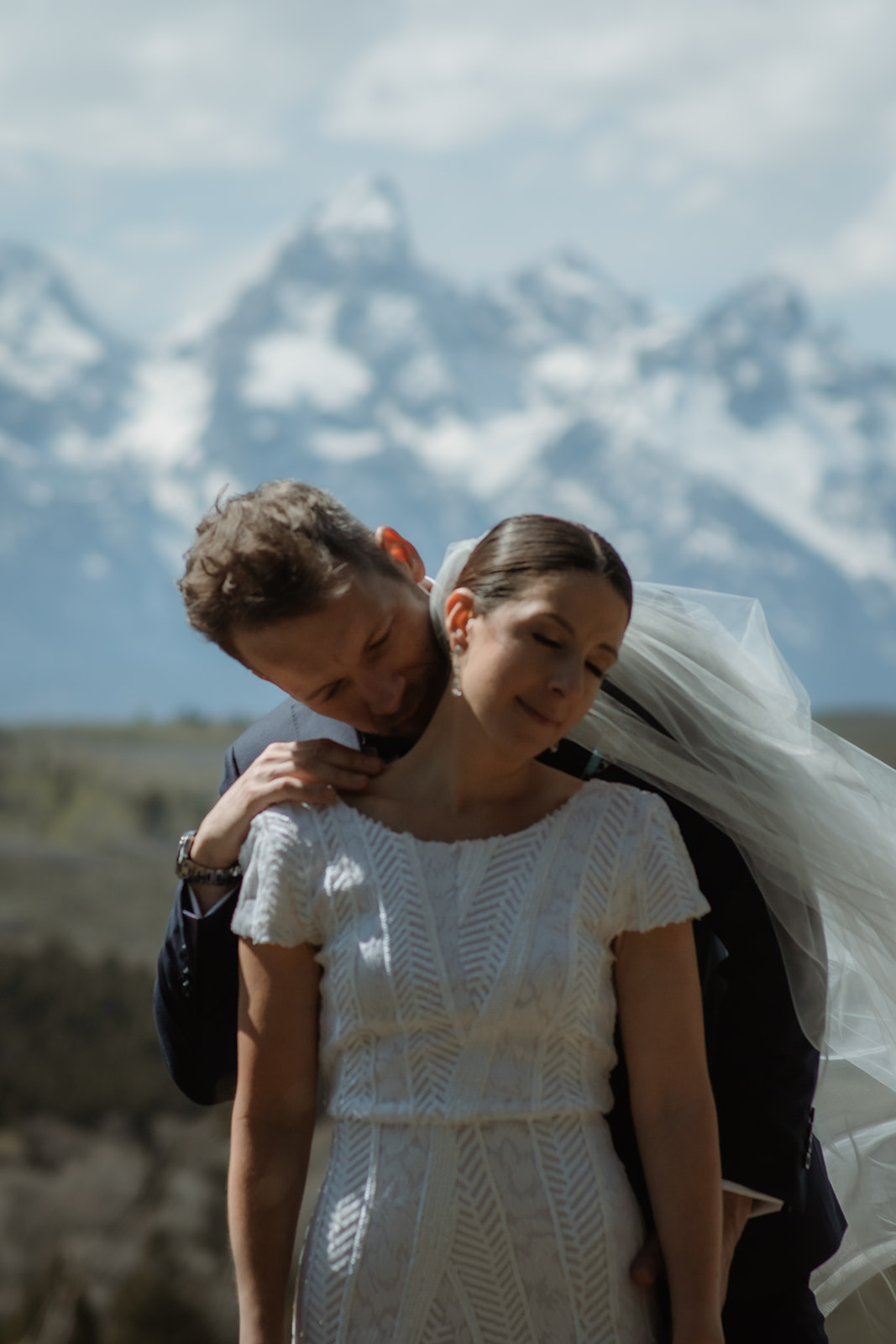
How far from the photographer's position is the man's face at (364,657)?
1.68 meters

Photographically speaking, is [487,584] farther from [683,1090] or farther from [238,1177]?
[238,1177]

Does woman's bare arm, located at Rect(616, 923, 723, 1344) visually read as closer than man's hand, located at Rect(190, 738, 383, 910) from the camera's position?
Yes

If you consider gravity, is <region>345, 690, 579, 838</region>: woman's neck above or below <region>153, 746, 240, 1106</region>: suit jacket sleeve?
above

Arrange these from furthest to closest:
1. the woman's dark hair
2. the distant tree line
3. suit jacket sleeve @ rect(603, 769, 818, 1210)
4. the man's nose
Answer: the distant tree line < the man's nose < suit jacket sleeve @ rect(603, 769, 818, 1210) < the woman's dark hair

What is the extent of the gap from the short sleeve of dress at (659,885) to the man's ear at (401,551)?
56 centimetres

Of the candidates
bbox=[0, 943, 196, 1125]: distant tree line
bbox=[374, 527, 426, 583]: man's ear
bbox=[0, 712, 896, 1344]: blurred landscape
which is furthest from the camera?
bbox=[0, 943, 196, 1125]: distant tree line

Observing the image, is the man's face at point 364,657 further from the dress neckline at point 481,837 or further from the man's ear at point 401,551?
the dress neckline at point 481,837

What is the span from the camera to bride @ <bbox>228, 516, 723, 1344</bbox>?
138 centimetres

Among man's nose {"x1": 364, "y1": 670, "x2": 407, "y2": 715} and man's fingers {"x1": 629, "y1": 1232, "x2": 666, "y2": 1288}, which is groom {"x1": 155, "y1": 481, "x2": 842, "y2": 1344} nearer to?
man's nose {"x1": 364, "y1": 670, "x2": 407, "y2": 715}

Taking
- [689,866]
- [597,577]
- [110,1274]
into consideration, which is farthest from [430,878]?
[110,1274]

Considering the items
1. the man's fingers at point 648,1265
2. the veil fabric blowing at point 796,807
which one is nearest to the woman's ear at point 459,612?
the veil fabric blowing at point 796,807

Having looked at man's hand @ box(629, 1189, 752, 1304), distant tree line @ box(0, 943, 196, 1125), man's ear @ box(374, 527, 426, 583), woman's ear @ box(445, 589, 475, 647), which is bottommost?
distant tree line @ box(0, 943, 196, 1125)

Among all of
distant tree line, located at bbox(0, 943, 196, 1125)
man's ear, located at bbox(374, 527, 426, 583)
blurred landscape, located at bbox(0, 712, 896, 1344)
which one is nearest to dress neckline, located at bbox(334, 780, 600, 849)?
man's ear, located at bbox(374, 527, 426, 583)

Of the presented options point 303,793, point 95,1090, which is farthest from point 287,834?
point 95,1090
